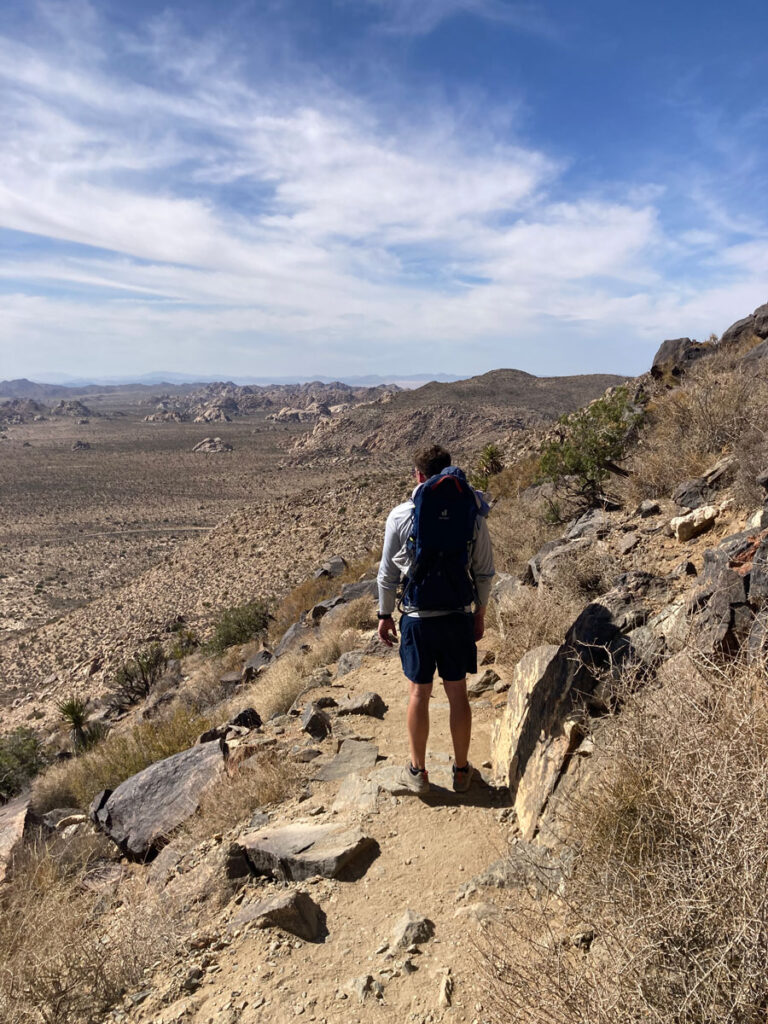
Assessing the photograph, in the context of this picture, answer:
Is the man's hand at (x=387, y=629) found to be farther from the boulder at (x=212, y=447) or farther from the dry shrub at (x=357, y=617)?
the boulder at (x=212, y=447)

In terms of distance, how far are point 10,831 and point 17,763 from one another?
17.6 feet

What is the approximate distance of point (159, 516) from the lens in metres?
40.8

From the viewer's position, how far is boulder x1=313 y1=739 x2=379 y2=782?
182 inches

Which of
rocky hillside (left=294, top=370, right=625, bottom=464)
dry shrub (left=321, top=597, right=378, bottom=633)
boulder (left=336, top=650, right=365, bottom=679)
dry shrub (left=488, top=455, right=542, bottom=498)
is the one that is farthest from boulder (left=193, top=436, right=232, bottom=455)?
boulder (left=336, top=650, right=365, bottom=679)

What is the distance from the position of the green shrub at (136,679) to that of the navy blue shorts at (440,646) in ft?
36.8

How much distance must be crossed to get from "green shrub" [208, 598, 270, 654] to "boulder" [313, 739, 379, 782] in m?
9.33

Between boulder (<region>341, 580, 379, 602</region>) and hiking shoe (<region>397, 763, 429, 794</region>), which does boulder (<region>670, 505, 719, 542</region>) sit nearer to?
hiking shoe (<region>397, 763, 429, 794</region>)

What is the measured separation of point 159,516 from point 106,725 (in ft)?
99.8

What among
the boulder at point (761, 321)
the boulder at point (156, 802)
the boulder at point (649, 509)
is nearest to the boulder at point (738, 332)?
the boulder at point (761, 321)

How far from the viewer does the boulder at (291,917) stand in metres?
2.99

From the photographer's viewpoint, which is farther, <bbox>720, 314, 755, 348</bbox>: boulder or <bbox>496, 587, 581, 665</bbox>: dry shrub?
→ <bbox>720, 314, 755, 348</bbox>: boulder

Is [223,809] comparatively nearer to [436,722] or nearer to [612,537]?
[436,722]

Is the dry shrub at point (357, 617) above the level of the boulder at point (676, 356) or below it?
below

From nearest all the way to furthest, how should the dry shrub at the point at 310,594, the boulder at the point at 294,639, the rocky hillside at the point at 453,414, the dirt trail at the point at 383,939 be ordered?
the dirt trail at the point at 383,939, the boulder at the point at 294,639, the dry shrub at the point at 310,594, the rocky hillside at the point at 453,414
